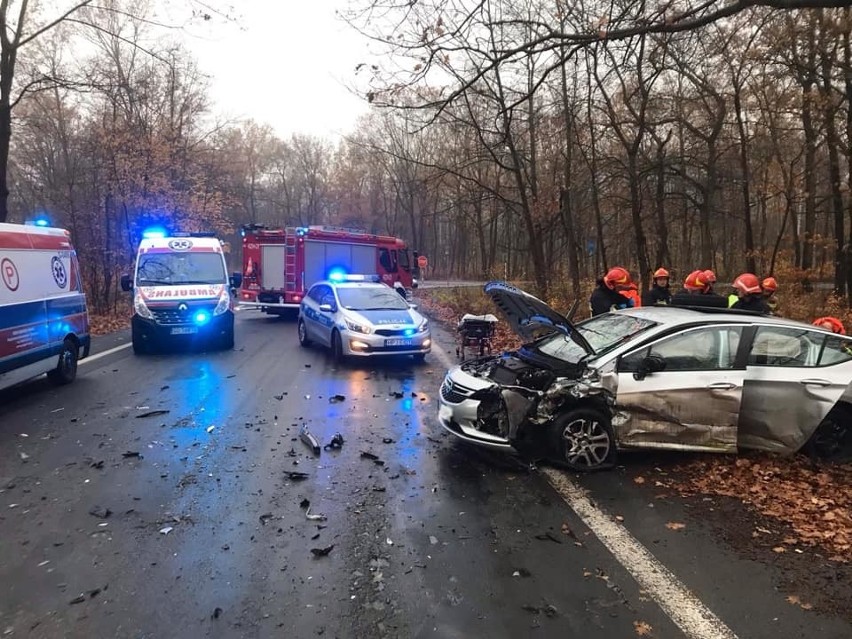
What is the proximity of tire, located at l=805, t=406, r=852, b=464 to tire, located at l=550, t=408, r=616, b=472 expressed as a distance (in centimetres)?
189

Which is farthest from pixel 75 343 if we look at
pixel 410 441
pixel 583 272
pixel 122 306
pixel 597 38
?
pixel 583 272

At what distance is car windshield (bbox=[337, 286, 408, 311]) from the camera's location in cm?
1235

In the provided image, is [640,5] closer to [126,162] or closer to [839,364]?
[839,364]

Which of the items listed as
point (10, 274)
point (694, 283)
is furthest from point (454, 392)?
point (10, 274)

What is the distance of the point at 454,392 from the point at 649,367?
1.86 m

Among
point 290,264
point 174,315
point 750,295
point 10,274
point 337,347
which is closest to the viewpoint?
point 750,295

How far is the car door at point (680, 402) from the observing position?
17.8 feet

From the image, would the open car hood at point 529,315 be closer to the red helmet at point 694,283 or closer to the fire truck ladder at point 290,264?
the red helmet at point 694,283

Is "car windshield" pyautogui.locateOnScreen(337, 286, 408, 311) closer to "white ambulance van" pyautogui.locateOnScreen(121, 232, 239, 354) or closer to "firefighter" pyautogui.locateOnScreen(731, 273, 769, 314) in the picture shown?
"white ambulance van" pyautogui.locateOnScreen(121, 232, 239, 354)

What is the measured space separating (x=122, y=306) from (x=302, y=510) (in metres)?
21.4

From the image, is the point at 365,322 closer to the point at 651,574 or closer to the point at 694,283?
the point at 694,283

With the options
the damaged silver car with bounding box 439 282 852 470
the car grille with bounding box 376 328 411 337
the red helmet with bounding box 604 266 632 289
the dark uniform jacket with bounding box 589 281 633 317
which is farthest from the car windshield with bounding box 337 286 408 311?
the damaged silver car with bounding box 439 282 852 470

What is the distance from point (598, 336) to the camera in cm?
631

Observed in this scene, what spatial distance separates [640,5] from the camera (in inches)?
305
